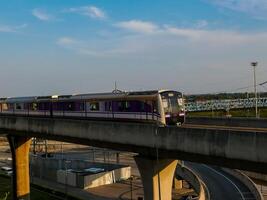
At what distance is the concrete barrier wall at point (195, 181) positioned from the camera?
4491 cm

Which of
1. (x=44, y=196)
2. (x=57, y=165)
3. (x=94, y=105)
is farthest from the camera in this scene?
(x=57, y=165)

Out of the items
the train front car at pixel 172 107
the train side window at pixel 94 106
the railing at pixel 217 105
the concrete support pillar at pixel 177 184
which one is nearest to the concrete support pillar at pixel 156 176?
the train front car at pixel 172 107

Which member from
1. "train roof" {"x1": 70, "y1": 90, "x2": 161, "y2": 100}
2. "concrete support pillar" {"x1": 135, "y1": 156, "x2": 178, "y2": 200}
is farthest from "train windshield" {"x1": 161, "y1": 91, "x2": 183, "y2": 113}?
"concrete support pillar" {"x1": 135, "y1": 156, "x2": 178, "y2": 200}

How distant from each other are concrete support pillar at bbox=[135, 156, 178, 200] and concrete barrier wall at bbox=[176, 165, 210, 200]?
34.9 feet

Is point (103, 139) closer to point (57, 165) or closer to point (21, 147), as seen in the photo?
point (21, 147)

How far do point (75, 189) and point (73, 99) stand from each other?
72.4 ft

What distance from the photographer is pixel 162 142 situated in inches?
1102

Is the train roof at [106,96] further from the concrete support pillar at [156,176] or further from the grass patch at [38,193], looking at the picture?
the grass patch at [38,193]

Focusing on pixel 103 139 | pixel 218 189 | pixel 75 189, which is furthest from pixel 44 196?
pixel 103 139

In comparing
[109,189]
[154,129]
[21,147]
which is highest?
[154,129]

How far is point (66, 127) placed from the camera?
37.4 meters

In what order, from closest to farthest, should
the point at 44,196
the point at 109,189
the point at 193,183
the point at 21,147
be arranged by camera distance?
1. the point at 193,183
2. the point at 21,147
3. the point at 44,196
4. the point at 109,189

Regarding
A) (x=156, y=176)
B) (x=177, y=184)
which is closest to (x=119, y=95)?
(x=156, y=176)

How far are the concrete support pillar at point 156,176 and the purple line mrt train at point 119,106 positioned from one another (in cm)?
343
